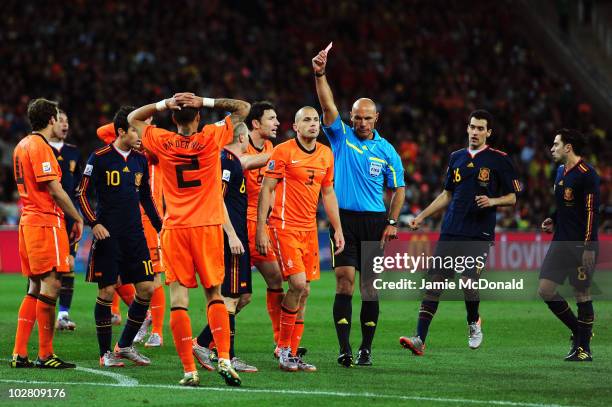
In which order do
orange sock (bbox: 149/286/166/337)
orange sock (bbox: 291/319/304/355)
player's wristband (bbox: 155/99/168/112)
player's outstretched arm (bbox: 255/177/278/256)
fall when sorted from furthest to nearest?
1. orange sock (bbox: 149/286/166/337)
2. orange sock (bbox: 291/319/304/355)
3. player's outstretched arm (bbox: 255/177/278/256)
4. player's wristband (bbox: 155/99/168/112)

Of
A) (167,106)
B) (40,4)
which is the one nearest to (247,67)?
(40,4)

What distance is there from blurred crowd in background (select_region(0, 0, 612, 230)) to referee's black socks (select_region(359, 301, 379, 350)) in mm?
16040

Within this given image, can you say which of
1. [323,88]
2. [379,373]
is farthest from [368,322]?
[323,88]

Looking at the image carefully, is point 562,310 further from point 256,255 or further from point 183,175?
point 183,175

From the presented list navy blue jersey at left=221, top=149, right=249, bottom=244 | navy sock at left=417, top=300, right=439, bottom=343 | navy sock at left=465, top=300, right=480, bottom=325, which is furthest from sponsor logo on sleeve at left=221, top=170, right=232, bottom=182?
navy sock at left=465, top=300, right=480, bottom=325

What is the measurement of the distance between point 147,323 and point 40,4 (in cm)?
2080

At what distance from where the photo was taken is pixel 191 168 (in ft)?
30.3

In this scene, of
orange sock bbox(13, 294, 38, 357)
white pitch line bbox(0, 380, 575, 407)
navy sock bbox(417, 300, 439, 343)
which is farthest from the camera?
navy sock bbox(417, 300, 439, 343)

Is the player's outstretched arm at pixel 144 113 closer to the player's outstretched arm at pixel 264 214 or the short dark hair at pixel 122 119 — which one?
the player's outstretched arm at pixel 264 214

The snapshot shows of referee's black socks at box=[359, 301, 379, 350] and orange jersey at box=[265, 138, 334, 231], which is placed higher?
orange jersey at box=[265, 138, 334, 231]

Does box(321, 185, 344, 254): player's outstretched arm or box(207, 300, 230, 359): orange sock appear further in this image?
box(321, 185, 344, 254): player's outstretched arm

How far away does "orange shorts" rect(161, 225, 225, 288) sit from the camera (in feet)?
30.2

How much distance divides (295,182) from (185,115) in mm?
1859

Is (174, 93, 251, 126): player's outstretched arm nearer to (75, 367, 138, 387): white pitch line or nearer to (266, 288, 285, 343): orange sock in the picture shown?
(75, 367, 138, 387): white pitch line
